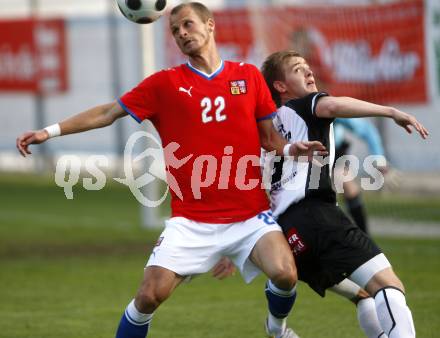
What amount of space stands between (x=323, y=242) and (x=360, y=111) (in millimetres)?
842

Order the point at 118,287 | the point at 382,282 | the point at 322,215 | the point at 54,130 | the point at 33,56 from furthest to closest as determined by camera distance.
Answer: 1. the point at 33,56
2. the point at 118,287
3. the point at 54,130
4. the point at 322,215
5. the point at 382,282

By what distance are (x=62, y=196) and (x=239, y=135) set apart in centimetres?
1306

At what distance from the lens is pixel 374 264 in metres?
6.54

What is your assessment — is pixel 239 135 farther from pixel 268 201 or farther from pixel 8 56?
pixel 8 56

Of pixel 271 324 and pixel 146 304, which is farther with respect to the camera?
pixel 271 324

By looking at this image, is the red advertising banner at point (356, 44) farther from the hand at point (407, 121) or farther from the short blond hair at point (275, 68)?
the hand at point (407, 121)

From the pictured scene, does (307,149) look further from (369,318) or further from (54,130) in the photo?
(54,130)

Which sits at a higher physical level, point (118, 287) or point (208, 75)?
point (208, 75)

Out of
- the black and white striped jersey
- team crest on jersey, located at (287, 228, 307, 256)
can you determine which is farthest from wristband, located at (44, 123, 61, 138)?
team crest on jersey, located at (287, 228, 307, 256)

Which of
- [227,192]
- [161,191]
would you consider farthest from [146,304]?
[161,191]

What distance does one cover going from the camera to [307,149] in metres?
6.47

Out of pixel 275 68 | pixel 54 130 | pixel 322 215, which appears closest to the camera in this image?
pixel 322 215

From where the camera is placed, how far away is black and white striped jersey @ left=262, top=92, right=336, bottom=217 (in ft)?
22.5

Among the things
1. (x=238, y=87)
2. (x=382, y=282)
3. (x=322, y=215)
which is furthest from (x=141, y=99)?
(x=382, y=282)
